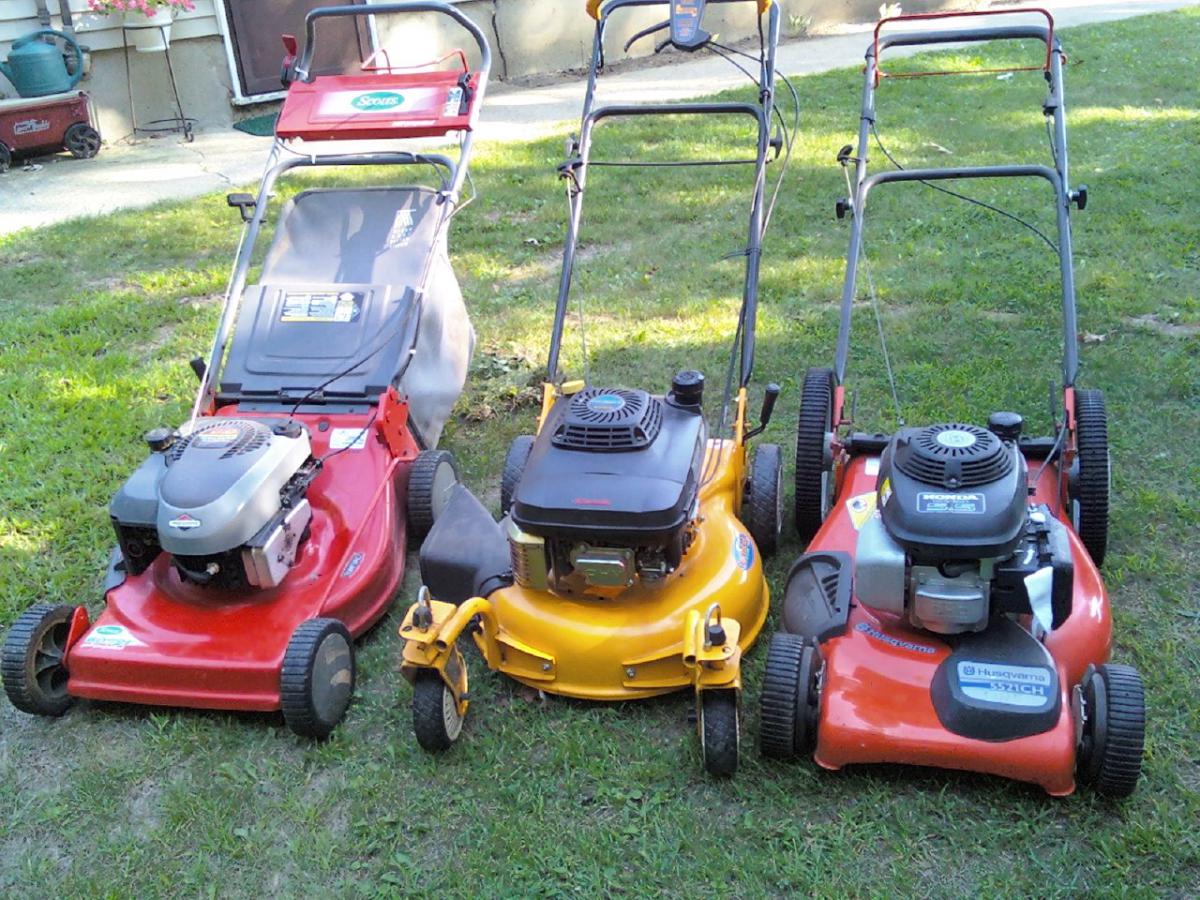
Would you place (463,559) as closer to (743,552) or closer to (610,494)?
(610,494)

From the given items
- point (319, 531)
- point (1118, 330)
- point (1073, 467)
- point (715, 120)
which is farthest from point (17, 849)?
point (715, 120)

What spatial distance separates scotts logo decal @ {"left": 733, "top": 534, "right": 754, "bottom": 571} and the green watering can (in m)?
7.55

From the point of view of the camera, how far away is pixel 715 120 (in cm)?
878

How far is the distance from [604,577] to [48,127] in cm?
753

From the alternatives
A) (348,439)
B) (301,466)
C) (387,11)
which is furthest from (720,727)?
(387,11)

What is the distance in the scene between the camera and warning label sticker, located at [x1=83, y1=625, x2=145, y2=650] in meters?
3.19

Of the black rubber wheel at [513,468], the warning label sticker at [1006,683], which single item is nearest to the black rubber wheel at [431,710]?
the black rubber wheel at [513,468]

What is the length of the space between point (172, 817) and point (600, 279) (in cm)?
380

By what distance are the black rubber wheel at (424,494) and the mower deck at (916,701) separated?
4.84ft

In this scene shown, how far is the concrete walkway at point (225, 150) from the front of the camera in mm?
7898

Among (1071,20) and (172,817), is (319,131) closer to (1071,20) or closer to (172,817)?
(172,817)

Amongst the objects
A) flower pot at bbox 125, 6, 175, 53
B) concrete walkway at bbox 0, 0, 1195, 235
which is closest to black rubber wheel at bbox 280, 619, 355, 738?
concrete walkway at bbox 0, 0, 1195, 235

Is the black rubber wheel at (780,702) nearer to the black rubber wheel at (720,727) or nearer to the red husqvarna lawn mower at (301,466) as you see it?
the black rubber wheel at (720,727)

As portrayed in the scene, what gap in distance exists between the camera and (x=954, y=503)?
8.84 ft
